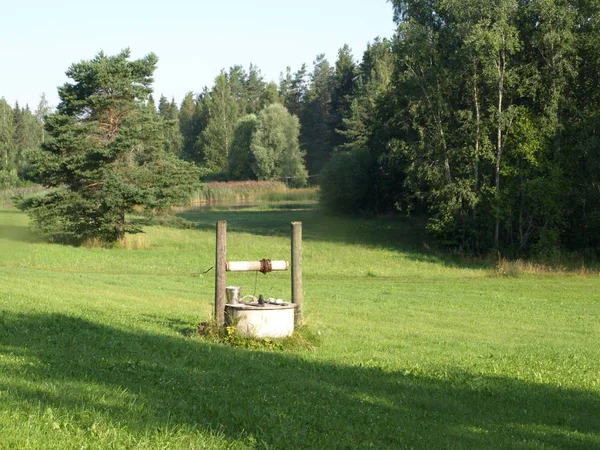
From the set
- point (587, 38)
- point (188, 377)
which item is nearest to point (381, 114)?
point (587, 38)

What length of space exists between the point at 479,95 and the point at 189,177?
17.1 metres

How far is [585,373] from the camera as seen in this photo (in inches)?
478

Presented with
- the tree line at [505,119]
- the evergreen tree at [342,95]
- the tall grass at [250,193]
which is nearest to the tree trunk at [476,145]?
the tree line at [505,119]

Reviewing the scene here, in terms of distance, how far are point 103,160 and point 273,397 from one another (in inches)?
1377

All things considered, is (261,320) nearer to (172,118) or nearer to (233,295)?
(233,295)

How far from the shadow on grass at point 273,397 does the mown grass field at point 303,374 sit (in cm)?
3

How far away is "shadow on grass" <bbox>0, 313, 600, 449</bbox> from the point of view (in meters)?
6.87

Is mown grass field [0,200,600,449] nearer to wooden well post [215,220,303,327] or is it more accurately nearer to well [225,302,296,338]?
well [225,302,296,338]

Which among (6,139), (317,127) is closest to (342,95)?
(317,127)

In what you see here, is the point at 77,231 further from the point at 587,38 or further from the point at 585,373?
the point at 585,373

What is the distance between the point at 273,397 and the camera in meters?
8.13

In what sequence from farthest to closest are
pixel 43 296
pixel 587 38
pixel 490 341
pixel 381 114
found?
pixel 381 114, pixel 587 38, pixel 43 296, pixel 490 341

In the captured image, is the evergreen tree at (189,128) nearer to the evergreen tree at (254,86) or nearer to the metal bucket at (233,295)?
the evergreen tree at (254,86)

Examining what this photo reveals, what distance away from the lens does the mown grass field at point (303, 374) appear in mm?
6668
